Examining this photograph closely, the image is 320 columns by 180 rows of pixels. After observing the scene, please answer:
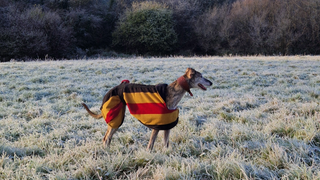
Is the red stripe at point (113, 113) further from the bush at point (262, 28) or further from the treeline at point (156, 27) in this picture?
the bush at point (262, 28)

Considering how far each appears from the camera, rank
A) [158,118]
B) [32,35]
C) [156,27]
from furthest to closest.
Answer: [156,27]
[32,35]
[158,118]

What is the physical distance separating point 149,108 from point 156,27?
90.6ft

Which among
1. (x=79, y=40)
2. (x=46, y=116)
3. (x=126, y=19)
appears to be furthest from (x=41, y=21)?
(x=46, y=116)

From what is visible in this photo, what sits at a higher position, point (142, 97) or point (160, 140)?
point (142, 97)

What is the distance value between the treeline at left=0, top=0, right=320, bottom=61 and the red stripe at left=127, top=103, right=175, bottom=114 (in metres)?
23.1

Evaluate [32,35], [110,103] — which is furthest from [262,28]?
[110,103]

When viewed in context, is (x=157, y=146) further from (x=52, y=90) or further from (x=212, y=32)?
(x=212, y=32)

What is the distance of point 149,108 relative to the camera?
2.95 metres

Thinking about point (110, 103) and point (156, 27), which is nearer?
point (110, 103)

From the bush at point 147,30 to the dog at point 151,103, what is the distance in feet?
87.1

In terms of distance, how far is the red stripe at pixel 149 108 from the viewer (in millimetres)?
2906

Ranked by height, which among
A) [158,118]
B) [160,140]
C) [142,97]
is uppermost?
[142,97]

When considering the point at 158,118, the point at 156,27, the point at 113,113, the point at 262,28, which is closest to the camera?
the point at 158,118

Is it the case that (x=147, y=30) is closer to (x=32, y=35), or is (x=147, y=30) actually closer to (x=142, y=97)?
(x=32, y=35)
